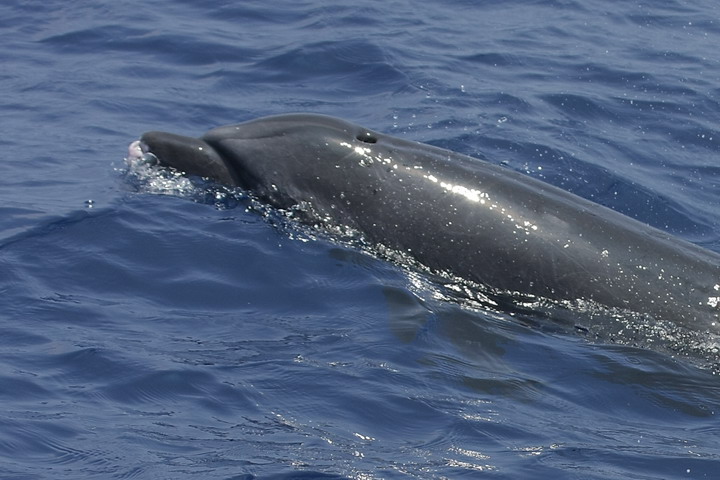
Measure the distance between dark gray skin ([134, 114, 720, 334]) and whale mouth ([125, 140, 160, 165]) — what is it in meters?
0.79

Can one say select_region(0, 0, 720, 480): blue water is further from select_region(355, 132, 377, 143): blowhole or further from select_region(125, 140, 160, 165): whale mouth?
select_region(355, 132, 377, 143): blowhole

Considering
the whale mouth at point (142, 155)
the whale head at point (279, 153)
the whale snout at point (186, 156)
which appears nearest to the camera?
the whale head at point (279, 153)

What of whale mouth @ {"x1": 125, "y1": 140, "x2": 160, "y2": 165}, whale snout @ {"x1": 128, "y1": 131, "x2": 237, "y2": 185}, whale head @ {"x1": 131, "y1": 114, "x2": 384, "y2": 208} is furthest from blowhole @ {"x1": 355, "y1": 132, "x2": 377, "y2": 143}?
whale mouth @ {"x1": 125, "y1": 140, "x2": 160, "y2": 165}

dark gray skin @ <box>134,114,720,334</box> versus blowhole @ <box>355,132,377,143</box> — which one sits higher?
blowhole @ <box>355,132,377,143</box>

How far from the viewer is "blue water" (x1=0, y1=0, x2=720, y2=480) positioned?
9555mm

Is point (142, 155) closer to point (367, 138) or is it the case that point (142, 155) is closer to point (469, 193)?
point (367, 138)

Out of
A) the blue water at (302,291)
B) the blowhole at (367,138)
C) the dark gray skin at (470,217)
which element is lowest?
the blue water at (302,291)

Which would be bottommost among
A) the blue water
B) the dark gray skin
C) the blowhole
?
the blue water

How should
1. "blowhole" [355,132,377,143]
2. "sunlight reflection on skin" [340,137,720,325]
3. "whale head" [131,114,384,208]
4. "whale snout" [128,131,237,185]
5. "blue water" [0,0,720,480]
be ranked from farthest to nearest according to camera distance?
"whale snout" [128,131,237,185] < "blowhole" [355,132,377,143] < "whale head" [131,114,384,208] < "sunlight reflection on skin" [340,137,720,325] < "blue water" [0,0,720,480]

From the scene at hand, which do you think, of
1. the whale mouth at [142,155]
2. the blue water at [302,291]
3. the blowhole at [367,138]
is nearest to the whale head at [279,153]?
the blowhole at [367,138]

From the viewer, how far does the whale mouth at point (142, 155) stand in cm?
1430

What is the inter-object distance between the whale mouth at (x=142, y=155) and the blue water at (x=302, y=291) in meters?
0.26

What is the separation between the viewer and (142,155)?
47.3 ft

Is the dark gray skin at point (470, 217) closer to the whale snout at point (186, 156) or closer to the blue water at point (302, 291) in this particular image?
the whale snout at point (186, 156)
